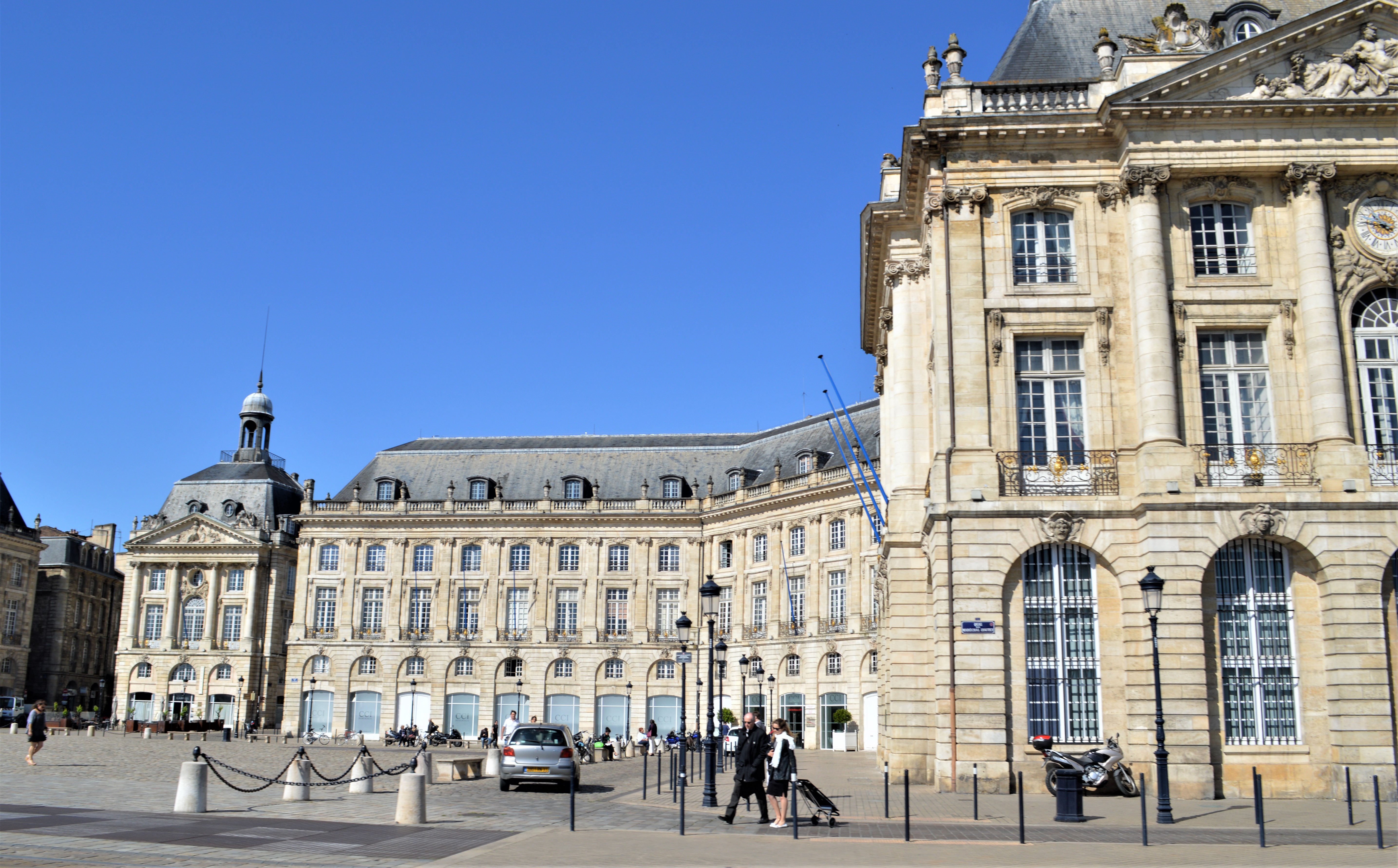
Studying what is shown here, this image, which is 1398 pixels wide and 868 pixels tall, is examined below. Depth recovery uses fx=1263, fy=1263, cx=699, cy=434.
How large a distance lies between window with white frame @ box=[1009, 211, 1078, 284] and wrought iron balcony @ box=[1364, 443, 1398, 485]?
6767mm

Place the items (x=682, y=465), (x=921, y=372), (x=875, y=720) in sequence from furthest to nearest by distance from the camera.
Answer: (x=682, y=465), (x=875, y=720), (x=921, y=372)

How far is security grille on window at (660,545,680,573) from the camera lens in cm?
7238

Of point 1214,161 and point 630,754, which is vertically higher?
point 1214,161

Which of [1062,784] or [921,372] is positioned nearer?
[1062,784]

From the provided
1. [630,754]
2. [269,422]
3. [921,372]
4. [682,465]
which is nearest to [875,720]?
[630,754]

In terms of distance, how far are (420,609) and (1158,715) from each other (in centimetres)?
5940

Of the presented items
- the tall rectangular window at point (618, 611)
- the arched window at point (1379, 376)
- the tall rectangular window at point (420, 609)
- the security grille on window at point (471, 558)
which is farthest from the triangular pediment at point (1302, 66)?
the tall rectangular window at point (420, 609)

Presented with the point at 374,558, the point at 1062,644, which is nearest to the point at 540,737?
the point at 1062,644

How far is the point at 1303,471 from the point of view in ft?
81.6

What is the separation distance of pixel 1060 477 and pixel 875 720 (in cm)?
3478

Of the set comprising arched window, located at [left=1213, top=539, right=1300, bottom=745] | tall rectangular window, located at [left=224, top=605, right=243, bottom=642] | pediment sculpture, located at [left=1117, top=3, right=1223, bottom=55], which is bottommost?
arched window, located at [left=1213, top=539, right=1300, bottom=745]

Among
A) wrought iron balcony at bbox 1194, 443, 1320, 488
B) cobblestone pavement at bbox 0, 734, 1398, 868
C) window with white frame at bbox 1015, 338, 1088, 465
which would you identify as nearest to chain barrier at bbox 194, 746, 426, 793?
cobblestone pavement at bbox 0, 734, 1398, 868

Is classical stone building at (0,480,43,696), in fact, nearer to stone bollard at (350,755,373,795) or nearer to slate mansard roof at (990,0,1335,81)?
stone bollard at (350,755,373,795)

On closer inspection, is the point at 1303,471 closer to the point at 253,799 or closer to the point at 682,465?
the point at 253,799
